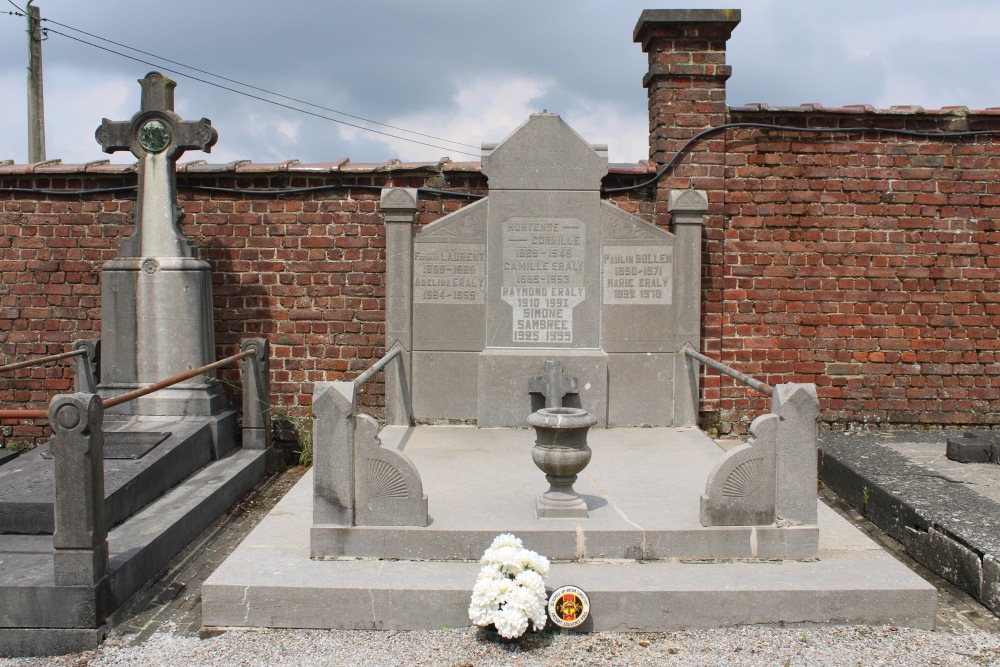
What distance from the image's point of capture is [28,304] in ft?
22.9

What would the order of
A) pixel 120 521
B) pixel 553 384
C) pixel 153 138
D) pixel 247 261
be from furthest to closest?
pixel 247 261
pixel 153 138
pixel 553 384
pixel 120 521

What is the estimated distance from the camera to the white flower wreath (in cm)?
328

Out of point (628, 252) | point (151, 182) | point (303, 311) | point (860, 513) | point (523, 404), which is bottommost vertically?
point (860, 513)

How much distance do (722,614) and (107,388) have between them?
470cm

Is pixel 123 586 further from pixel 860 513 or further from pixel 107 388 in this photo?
pixel 860 513

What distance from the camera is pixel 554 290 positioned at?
239 inches

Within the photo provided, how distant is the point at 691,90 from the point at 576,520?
4132 mm

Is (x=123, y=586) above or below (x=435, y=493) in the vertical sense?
below

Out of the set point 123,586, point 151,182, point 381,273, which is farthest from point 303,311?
point 123,586

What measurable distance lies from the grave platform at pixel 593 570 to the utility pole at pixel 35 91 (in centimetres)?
970

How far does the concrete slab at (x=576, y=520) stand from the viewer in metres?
3.76

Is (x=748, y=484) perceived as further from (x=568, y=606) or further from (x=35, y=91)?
(x=35, y=91)

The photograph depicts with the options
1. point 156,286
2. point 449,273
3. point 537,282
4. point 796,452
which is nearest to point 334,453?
point 796,452

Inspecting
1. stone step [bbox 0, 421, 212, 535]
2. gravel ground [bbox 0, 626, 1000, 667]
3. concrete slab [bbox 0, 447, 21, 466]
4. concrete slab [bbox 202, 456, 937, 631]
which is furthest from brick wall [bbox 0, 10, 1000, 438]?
gravel ground [bbox 0, 626, 1000, 667]
